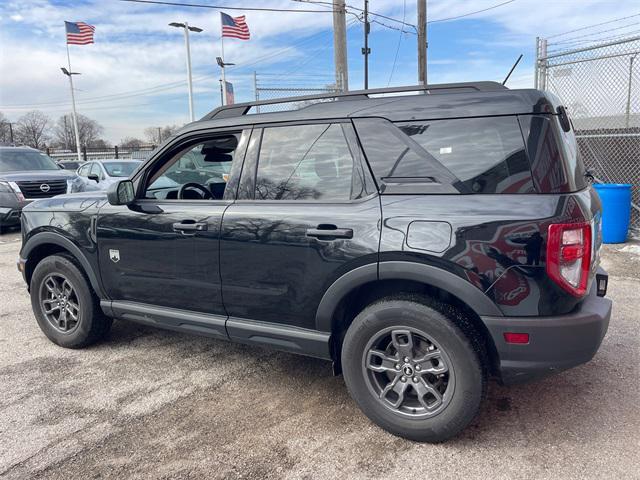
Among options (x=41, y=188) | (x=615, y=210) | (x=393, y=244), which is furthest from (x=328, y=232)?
(x=41, y=188)

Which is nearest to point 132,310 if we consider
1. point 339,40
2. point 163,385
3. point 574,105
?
point 163,385

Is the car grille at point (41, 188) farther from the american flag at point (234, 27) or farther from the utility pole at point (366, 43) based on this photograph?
the utility pole at point (366, 43)

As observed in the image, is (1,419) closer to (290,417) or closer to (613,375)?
(290,417)

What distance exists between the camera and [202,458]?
8.68ft

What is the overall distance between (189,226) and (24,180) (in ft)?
30.8

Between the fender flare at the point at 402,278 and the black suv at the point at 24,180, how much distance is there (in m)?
9.73

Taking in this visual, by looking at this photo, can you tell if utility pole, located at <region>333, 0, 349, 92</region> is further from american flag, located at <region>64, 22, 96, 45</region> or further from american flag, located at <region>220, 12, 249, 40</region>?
american flag, located at <region>64, 22, 96, 45</region>

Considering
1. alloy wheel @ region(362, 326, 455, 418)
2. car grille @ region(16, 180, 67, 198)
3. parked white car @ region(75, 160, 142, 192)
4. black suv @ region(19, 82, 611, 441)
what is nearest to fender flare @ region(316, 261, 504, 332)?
black suv @ region(19, 82, 611, 441)

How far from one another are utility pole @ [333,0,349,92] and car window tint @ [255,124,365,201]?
1010cm

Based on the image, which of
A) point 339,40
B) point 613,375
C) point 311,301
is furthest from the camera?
point 339,40

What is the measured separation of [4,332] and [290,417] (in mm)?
3277

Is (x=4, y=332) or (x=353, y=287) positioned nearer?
(x=353, y=287)

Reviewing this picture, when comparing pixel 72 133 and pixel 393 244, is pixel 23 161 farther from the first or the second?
pixel 72 133

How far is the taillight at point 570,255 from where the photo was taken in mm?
2324
